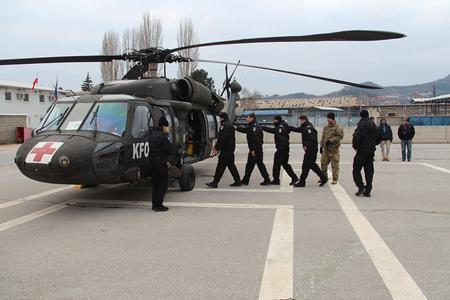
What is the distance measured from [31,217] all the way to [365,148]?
627 centimetres

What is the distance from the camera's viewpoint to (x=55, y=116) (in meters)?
8.05

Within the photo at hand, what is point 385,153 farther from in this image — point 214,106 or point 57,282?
point 57,282

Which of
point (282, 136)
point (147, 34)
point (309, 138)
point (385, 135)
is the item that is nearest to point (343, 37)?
point (309, 138)

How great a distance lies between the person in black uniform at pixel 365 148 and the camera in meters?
8.73

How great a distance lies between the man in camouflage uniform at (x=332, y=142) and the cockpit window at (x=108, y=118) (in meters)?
4.72

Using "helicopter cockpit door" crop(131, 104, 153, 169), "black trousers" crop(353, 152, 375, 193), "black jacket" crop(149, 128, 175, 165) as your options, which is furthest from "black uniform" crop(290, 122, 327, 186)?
"black jacket" crop(149, 128, 175, 165)

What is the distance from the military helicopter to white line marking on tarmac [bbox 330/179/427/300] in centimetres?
292

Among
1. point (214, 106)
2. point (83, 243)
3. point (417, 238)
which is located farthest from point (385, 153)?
point (83, 243)

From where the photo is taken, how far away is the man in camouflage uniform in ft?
32.9

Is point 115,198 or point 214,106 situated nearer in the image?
point 115,198

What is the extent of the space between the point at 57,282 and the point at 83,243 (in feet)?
4.43

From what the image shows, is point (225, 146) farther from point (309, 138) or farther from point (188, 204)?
point (188, 204)

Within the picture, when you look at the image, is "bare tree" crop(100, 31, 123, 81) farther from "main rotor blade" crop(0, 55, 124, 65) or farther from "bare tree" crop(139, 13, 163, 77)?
"main rotor blade" crop(0, 55, 124, 65)

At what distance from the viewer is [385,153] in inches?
661
